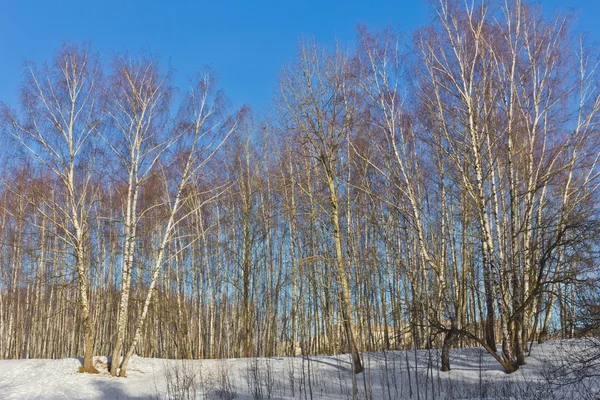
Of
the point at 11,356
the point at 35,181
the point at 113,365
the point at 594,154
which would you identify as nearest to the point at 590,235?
the point at 594,154

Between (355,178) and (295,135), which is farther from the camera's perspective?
(355,178)

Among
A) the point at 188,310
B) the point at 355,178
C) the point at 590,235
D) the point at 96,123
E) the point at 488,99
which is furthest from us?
the point at 188,310

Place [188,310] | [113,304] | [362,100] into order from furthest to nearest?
[113,304] < [188,310] < [362,100]

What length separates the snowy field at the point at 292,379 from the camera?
34.3 ft

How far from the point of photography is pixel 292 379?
11.7 meters

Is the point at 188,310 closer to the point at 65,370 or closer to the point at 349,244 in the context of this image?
the point at 65,370

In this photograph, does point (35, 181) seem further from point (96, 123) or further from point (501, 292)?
point (501, 292)

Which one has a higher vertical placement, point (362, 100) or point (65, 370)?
point (362, 100)

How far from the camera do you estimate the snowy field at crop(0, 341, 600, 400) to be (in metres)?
10.5

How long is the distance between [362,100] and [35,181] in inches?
414

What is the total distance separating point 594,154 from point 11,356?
26382mm

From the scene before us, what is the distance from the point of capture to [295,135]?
1360cm

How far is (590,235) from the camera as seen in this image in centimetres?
833

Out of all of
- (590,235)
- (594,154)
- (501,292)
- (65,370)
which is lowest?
(65,370)
